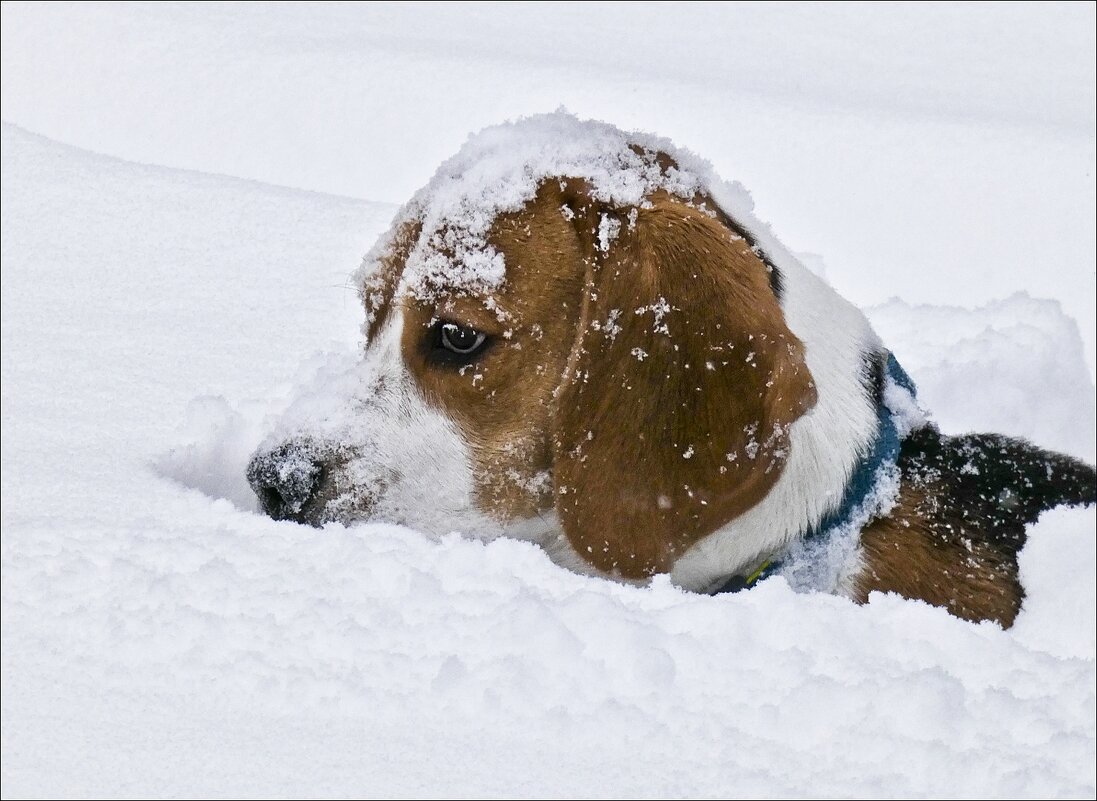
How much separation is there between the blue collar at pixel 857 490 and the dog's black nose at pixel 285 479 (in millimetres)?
981

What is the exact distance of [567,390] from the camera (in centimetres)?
297

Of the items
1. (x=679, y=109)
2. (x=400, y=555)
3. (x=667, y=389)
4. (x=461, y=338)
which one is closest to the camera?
(x=400, y=555)

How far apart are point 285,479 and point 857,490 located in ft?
4.31

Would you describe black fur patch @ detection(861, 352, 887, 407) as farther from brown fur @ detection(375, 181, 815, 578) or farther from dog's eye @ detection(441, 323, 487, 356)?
dog's eye @ detection(441, 323, 487, 356)

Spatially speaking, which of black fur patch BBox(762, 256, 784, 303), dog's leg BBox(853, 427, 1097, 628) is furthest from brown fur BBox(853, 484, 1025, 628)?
black fur patch BBox(762, 256, 784, 303)

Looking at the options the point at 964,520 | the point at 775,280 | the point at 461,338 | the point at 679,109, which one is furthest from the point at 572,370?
the point at 679,109

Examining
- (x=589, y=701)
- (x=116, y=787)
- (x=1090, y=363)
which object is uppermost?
(x=1090, y=363)

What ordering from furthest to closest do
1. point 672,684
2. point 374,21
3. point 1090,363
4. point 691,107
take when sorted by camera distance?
point 374,21 < point 691,107 < point 1090,363 < point 672,684

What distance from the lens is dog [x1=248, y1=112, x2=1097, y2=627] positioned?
2857 mm

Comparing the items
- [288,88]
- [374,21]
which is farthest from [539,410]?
[374,21]

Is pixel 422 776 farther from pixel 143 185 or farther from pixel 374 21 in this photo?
pixel 374 21

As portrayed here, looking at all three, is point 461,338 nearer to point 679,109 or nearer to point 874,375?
point 874,375

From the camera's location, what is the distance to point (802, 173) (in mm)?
6590

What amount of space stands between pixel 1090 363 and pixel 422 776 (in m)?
4.09
